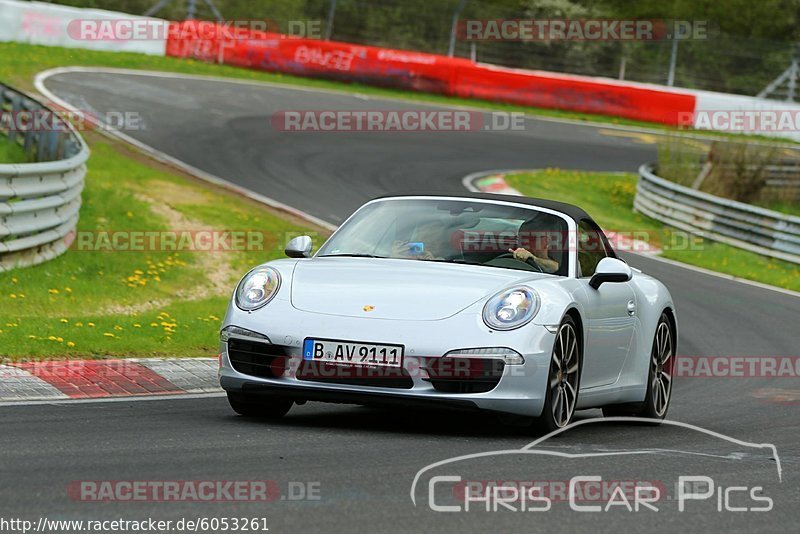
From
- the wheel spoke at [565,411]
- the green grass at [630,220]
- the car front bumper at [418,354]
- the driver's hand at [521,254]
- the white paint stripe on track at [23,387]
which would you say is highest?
the driver's hand at [521,254]

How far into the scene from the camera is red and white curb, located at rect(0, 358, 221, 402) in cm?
849

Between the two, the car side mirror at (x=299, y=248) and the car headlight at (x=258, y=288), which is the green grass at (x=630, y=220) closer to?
the car side mirror at (x=299, y=248)

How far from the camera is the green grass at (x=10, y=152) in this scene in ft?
61.5

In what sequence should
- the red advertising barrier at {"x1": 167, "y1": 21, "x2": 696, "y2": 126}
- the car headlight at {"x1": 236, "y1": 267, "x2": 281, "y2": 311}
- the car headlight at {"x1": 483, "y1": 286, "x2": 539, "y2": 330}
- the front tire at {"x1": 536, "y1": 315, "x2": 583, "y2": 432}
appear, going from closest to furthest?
the car headlight at {"x1": 483, "y1": 286, "x2": 539, "y2": 330}, the front tire at {"x1": 536, "y1": 315, "x2": 583, "y2": 432}, the car headlight at {"x1": 236, "y1": 267, "x2": 281, "y2": 311}, the red advertising barrier at {"x1": 167, "y1": 21, "x2": 696, "y2": 126}

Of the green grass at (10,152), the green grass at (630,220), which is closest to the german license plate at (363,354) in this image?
the green grass at (10,152)

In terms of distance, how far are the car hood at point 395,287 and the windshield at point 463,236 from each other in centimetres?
26

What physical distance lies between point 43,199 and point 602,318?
786cm

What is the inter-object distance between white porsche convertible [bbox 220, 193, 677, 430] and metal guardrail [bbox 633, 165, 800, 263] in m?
15.4

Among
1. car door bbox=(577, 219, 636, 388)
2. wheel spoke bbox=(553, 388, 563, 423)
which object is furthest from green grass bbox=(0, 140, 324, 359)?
wheel spoke bbox=(553, 388, 563, 423)

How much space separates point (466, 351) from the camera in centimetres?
722

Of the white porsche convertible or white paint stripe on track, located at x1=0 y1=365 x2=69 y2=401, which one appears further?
white paint stripe on track, located at x1=0 y1=365 x2=69 y2=401

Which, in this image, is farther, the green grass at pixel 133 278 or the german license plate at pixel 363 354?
the green grass at pixel 133 278

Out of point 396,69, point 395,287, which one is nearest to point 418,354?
point 395,287

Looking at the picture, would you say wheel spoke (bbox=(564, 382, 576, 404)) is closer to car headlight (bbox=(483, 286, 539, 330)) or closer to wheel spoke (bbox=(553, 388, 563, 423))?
wheel spoke (bbox=(553, 388, 563, 423))
